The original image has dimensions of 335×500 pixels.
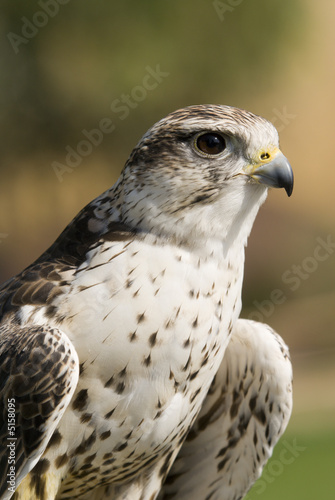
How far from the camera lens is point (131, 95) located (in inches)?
354

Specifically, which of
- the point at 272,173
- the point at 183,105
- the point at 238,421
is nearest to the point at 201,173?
the point at 272,173

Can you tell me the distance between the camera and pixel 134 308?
2273 mm

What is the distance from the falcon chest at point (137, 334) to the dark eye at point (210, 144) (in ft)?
1.08

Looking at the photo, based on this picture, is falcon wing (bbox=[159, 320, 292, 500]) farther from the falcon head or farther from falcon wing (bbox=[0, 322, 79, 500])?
falcon wing (bbox=[0, 322, 79, 500])

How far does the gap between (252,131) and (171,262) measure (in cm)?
49

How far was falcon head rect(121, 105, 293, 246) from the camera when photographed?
2.32m

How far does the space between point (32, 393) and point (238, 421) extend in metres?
1.16

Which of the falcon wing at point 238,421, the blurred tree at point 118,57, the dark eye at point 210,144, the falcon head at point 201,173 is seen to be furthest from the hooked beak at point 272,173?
the blurred tree at point 118,57

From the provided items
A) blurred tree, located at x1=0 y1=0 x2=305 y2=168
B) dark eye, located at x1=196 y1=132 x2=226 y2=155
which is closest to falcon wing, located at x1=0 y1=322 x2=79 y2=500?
dark eye, located at x1=196 y1=132 x2=226 y2=155

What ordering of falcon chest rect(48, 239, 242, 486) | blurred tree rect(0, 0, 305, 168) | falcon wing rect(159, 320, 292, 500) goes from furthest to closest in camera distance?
blurred tree rect(0, 0, 305, 168), falcon wing rect(159, 320, 292, 500), falcon chest rect(48, 239, 242, 486)

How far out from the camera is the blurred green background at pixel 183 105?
349 inches

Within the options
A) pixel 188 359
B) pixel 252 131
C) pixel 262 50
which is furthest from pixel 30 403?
pixel 262 50

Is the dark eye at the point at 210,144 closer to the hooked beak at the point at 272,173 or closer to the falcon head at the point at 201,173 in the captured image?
the falcon head at the point at 201,173

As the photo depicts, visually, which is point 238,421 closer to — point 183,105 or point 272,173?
point 272,173
